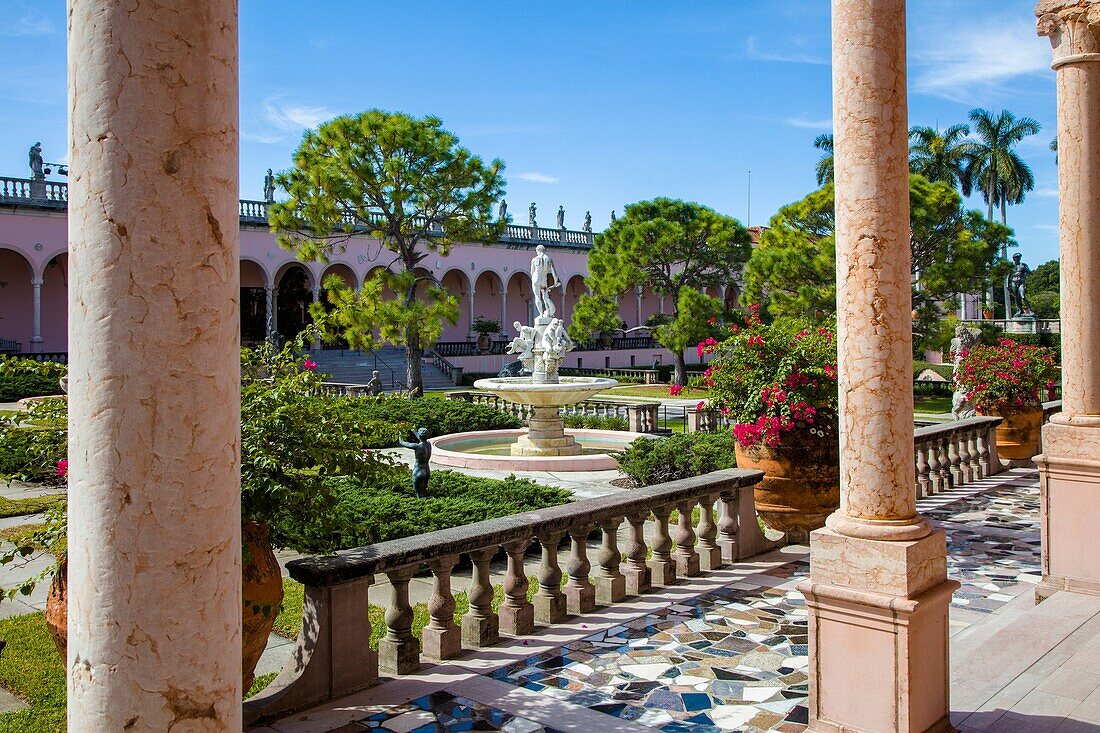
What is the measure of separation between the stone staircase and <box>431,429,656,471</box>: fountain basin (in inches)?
567

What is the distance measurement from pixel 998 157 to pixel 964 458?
136 ft

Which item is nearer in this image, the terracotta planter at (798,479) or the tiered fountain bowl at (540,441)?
the terracotta planter at (798,479)

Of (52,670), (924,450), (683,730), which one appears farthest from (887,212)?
(924,450)

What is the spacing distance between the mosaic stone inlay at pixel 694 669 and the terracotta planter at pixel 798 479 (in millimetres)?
1214

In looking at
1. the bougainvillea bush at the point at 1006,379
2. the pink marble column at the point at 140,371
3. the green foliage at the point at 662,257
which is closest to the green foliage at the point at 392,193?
the green foliage at the point at 662,257

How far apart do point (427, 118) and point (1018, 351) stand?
57.8ft

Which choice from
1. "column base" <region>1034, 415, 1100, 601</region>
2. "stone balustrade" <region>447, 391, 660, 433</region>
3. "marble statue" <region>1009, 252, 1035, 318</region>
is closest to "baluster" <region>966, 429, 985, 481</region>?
"column base" <region>1034, 415, 1100, 601</region>

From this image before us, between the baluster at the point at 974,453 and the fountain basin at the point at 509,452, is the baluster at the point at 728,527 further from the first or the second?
the fountain basin at the point at 509,452

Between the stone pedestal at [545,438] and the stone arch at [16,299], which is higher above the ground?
the stone arch at [16,299]

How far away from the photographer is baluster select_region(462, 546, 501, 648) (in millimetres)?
5113

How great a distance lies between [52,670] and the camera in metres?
5.33

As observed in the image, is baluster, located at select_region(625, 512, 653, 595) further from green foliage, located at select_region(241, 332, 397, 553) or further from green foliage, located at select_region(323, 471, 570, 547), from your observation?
green foliage, located at select_region(241, 332, 397, 553)

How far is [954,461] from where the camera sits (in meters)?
10.8

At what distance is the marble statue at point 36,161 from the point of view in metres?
→ 30.0
